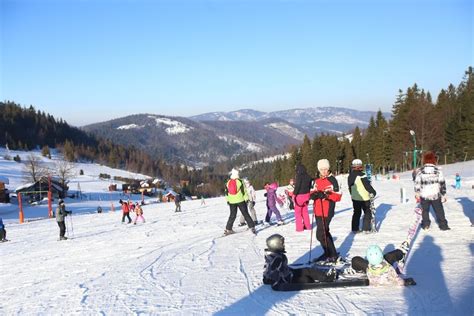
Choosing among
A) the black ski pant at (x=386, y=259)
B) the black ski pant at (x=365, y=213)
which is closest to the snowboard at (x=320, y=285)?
the black ski pant at (x=386, y=259)

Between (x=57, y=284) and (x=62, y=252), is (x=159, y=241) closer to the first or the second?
(x=62, y=252)

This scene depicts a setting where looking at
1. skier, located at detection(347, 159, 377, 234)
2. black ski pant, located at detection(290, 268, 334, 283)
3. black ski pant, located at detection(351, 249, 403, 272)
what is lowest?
black ski pant, located at detection(290, 268, 334, 283)

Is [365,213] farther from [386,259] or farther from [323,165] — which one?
[386,259]

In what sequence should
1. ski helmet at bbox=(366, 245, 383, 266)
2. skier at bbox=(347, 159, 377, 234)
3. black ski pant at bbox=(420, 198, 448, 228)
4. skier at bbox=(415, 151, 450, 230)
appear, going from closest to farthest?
ski helmet at bbox=(366, 245, 383, 266) < skier at bbox=(415, 151, 450, 230) < black ski pant at bbox=(420, 198, 448, 228) < skier at bbox=(347, 159, 377, 234)

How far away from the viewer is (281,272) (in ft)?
20.2

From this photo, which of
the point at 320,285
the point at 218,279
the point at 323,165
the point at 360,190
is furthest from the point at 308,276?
the point at 360,190

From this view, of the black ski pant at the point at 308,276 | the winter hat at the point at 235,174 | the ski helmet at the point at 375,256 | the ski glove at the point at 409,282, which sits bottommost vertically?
the ski glove at the point at 409,282

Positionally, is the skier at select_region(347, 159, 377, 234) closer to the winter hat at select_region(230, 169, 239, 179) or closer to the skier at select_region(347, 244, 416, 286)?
the winter hat at select_region(230, 169, 239, 179)

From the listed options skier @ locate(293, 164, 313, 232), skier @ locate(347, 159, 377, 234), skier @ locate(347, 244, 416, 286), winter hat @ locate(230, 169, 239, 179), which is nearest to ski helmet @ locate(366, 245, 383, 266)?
skier @ locate(347, 244, 416, 286)

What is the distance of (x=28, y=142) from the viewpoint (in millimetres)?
154125

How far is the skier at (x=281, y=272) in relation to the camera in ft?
20.1

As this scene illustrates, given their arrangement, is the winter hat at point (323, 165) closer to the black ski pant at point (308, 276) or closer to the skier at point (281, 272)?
the skier at point (281, 272)

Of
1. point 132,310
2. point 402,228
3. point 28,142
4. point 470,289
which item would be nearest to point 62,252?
point 132,310

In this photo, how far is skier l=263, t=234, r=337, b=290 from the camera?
241 inches
